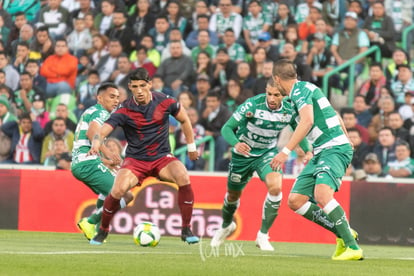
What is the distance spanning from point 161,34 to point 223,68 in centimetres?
186

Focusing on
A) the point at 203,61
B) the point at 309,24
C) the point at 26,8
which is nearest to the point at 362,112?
the point at 309,24

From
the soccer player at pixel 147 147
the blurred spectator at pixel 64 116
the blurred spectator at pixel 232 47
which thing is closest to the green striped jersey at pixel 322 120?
the soccer player at pixel 147 147

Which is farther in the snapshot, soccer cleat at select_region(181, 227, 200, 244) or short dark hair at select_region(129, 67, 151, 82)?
soccer cleat at select_region(181, 227, 200, 244)

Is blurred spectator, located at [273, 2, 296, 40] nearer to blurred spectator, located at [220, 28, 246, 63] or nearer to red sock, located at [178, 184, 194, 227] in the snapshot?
blurred spectator, located at [220, 28, 246, 63]

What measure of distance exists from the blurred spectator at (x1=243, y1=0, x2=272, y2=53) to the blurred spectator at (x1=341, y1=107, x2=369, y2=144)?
300 cm

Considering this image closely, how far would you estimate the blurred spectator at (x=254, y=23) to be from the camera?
70.4 feet

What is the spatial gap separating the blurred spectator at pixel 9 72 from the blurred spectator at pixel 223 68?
4329mm

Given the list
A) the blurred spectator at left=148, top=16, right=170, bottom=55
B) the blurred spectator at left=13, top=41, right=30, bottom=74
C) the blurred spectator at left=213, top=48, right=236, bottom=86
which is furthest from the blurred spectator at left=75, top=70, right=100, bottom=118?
the blurred spectator at left=213, top=48, right=236, bottom=86

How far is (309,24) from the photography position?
2128cm

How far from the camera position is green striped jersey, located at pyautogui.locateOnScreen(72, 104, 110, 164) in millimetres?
14891

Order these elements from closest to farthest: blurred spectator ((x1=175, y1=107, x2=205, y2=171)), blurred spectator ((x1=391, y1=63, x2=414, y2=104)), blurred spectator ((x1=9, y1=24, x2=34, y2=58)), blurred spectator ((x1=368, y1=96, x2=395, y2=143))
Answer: blurred spectator ((x1=368, y1=96, x2=395, y2=143)), blurred spectator ((x1=175, y1=107, x2=205, y2=171)), blurred spectator ((x1=391, y1=63, x2=414, y2=104)), blurred spectator ((x1=9, y1=24, x2=34, y2=58))

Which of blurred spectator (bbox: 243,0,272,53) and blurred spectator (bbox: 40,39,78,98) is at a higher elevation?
blurred spectator (bbox: 243,0,272,53)

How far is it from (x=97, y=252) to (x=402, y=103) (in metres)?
8.84

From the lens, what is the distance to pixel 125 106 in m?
13.8
